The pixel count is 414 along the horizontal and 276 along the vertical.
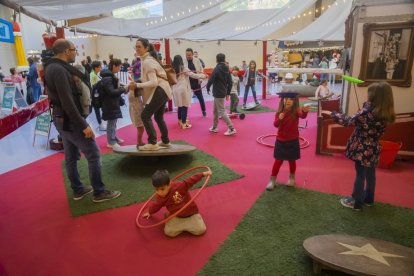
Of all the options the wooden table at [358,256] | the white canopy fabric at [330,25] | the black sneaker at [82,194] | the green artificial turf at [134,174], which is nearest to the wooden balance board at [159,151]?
the green artificial turf at [134,174]

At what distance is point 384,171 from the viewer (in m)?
4.22

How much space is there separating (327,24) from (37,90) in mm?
9032

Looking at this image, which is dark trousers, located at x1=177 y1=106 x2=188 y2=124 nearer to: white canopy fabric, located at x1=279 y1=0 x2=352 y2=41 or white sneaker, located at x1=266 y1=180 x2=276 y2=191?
white sneaker, located at x1=266 y1=180 x2=276 y2=191

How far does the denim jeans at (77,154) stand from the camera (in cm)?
316

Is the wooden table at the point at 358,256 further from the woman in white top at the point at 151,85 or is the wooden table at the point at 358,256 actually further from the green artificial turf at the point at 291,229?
the woman in white top at the point at 151,85

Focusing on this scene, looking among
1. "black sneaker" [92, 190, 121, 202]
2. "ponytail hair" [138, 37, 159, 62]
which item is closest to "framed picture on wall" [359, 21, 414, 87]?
"ponytail hair" [138, 37, 159, 62]

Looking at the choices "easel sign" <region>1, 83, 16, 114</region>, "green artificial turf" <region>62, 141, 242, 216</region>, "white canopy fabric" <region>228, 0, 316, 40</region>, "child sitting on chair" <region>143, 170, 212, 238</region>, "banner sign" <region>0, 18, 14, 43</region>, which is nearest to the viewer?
"child sitting on chair" <region>143, 170, 212, 238</region>

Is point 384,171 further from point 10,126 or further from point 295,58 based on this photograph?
point 295,58

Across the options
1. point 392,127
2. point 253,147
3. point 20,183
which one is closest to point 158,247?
point 20,183

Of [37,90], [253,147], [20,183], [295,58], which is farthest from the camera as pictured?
[295,58]

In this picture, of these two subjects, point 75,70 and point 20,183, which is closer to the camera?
point 75,70

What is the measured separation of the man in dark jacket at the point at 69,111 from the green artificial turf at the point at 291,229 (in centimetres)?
168

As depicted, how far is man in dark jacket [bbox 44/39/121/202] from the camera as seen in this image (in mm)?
2859

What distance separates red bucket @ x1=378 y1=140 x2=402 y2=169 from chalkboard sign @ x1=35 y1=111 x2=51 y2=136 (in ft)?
19.0
